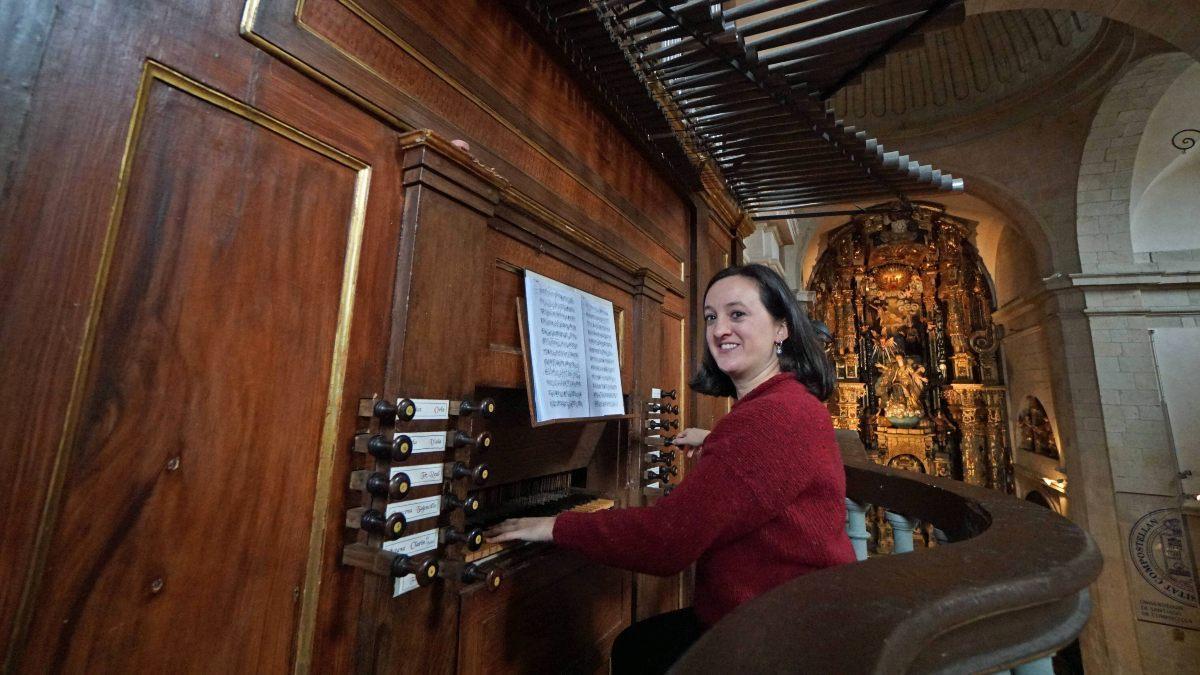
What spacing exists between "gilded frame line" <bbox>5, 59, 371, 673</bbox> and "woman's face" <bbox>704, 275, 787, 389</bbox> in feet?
3.77

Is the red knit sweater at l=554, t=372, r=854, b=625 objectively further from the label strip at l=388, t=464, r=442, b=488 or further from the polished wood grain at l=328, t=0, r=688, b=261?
the polished wood grain at l=328, t=0, r=688, b=261

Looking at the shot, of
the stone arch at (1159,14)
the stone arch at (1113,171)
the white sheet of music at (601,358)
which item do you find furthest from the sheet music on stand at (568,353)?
the stone arch at (1113,171)

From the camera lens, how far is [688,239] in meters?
3.58

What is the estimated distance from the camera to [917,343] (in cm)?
1404

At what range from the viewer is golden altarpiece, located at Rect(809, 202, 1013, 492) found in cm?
1188

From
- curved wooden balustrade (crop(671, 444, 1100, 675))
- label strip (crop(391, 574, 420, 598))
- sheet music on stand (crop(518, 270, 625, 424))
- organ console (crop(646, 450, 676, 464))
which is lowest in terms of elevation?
label strip (crop(391, 574, 420, 598))

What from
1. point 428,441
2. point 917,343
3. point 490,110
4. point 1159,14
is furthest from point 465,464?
point 917,343

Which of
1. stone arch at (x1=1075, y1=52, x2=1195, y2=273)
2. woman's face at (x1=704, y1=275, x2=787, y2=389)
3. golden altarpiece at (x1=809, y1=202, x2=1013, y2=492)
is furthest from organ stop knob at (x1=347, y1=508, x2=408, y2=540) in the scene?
golden altarpiece at (x1=809, y1=202, x2=1013, y2=492)

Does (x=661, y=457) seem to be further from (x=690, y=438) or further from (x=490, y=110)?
(x=490, y=110)

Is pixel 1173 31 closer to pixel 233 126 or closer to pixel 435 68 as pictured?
pixel 435 68

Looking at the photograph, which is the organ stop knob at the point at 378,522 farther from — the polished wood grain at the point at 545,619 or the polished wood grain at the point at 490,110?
the polished wood grain at the point at 490,110

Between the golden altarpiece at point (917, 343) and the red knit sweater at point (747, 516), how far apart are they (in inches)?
495

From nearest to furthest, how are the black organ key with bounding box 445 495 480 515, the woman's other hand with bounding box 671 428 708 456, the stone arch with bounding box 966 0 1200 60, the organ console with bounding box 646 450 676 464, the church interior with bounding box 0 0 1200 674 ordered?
the church interior with bounding box 0 0 1200 674 → the black organ key with bounding box 445 495 480 515 → the woman's other hand with bounding box 671 428 708 456 → the organ console with bounding box 646 450 676 464 → the stone arch with bounding box 966 0 1200 60

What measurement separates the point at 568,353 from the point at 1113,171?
9095mm
